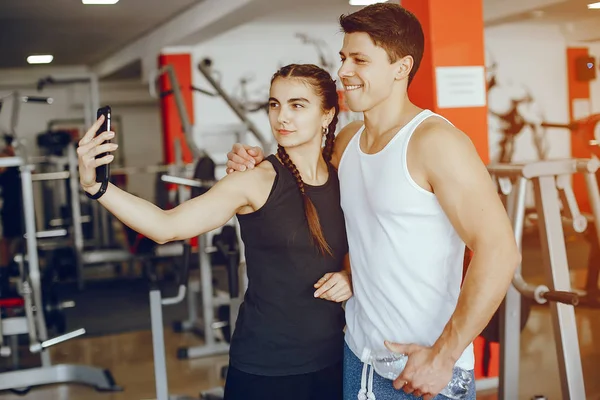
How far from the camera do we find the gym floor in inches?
139

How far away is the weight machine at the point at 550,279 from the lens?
240cm

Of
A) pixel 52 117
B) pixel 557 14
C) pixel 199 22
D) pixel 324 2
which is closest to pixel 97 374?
pixel 199 22

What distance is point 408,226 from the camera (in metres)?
1.28

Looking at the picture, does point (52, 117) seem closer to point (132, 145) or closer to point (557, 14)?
point (132, 145)

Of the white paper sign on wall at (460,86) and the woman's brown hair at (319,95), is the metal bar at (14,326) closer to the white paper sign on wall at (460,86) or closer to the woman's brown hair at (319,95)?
the white paper sign on wall at (460,86)

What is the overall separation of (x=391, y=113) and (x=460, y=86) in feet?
5.96

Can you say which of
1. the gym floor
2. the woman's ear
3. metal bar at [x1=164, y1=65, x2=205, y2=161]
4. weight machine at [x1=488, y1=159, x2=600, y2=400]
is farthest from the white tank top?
metal bar at [x1=164, y1=65, x2=205, y2=161]

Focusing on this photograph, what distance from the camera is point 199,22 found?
6.46 m

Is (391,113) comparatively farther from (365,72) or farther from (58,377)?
(58,377)

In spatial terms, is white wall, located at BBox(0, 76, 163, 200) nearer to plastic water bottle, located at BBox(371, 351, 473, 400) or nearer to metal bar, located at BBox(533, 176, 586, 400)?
metal bar, located at BBox(533, 176, 586, 400)

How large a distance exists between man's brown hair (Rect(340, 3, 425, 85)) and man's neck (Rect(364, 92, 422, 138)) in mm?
85

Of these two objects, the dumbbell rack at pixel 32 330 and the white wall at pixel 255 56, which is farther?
the white wall at pixel 255 56

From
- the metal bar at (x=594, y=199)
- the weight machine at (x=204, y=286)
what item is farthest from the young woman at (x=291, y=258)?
the weight machine at (x=204, y=286)

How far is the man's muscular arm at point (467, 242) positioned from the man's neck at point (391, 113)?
0.45ft
